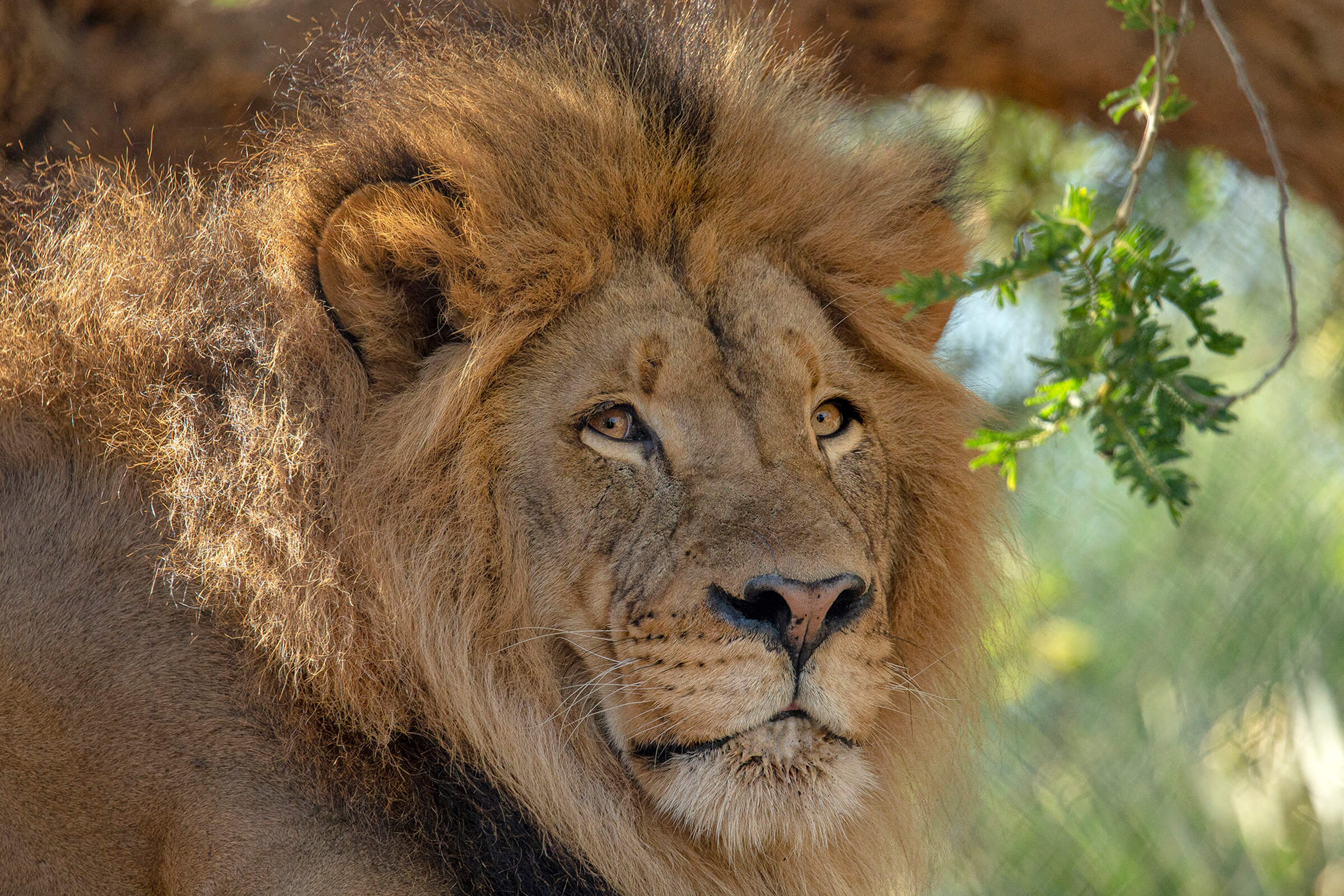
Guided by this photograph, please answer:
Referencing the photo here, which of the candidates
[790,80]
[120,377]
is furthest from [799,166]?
[120,377]

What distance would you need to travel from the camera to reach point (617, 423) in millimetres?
3092

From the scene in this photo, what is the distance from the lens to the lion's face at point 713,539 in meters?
2.71

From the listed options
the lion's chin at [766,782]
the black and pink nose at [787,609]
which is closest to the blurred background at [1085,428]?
the lion's chin at [766,782]

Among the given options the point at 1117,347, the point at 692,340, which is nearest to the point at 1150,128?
the point at 1117,347

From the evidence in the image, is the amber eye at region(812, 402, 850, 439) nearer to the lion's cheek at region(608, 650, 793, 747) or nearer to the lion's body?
the lion's cheek at region(608, 650, 793, 747)

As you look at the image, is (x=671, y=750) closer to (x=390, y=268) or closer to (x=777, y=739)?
(x=777, y=739)

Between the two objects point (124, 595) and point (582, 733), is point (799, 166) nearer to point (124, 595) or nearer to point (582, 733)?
point (582, 733)

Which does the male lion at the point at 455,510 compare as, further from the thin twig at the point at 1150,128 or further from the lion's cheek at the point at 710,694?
the thin twig at the point at 1150,128

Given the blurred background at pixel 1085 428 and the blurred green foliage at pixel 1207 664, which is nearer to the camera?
the blurred background at pixel 1085 428

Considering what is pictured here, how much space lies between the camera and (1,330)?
324cm

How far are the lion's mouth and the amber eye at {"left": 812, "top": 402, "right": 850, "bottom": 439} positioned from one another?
0.84 meters

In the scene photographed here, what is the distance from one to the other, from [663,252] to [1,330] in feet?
5.71

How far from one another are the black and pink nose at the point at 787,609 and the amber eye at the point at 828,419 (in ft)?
2.15

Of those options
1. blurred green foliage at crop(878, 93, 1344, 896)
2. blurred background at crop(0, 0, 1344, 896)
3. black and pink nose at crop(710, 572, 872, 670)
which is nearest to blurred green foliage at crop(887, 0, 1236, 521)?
black and pink nose at crop(710, 572, 872, 670)
